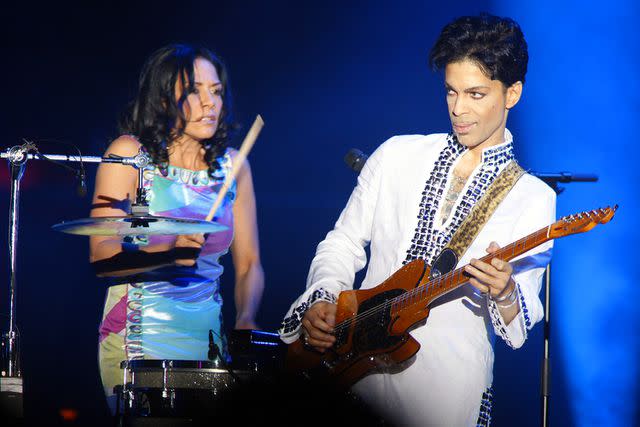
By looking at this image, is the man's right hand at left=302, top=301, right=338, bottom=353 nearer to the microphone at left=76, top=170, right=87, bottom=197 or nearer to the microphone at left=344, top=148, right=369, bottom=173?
the microphone at left=344, top=148, right=369, bottom=173

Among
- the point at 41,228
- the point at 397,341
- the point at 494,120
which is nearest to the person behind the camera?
the point at 397,341

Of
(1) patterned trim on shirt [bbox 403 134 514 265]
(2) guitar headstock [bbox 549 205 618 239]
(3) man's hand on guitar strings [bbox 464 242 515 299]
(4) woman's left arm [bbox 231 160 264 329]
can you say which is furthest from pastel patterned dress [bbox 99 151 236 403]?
(2) guitar headstock [bbox 549 205 618 239]

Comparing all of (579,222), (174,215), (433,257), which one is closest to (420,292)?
(433,257)

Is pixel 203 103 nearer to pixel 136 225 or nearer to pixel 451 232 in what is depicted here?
pixel 136 225

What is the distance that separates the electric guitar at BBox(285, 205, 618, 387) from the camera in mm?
2572

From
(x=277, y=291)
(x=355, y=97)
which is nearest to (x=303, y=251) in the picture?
(x=277, y=291)

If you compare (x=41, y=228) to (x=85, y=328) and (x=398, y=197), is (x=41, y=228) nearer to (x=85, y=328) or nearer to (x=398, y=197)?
(x=85, y=328)

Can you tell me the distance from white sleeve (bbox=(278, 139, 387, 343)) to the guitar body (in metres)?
0.08

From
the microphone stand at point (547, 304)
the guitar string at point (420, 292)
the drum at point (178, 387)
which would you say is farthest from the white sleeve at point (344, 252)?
the microphone stand at point (547, 304)

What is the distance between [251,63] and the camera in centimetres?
433

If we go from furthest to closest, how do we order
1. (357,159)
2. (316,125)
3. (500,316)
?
(316,125) → (357,159) → (500,316)

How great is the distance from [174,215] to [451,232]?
117cm

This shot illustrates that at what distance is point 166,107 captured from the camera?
3.60 metres

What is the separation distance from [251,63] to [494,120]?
5.79 ft
